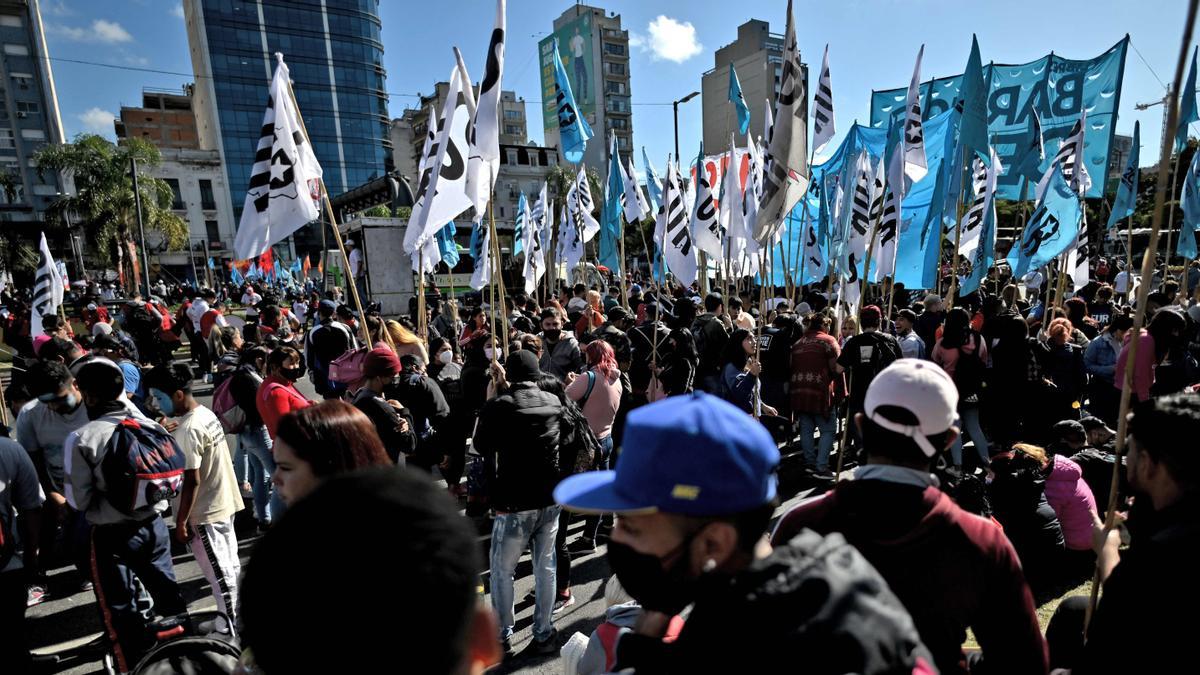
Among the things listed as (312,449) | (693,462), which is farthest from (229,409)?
(693,462)

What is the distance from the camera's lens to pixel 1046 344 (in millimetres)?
6355

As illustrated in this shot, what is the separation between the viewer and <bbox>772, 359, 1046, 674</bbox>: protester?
1572mm

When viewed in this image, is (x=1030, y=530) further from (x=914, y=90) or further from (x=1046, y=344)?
(x=914, y=90)

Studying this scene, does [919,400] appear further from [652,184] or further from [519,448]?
[652,184]

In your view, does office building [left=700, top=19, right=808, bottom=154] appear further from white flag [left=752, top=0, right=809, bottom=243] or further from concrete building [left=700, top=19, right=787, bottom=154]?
white flag [left=752, top=0, right=809, bottom=243]

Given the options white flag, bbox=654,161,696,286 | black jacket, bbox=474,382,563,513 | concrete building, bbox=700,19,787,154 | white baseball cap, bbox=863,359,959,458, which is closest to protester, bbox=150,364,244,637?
black jacket, bbox=474,382,563,513

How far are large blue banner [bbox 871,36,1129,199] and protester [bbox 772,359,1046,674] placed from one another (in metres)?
9.09

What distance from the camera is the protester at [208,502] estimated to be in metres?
3.54

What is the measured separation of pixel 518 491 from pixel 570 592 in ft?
4.52

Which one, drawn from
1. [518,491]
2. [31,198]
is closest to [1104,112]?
[518,491]

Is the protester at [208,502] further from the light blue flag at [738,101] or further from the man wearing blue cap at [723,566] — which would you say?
the light blue flag at [738,101]

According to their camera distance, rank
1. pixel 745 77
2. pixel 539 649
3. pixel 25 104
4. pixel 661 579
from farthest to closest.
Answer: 1. pixel 745 77
2. pixel 25 104
3. pixel 539 649
4. pixel 661 579

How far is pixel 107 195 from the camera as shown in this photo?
28.9m

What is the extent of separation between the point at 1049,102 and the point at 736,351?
7.68 metres
